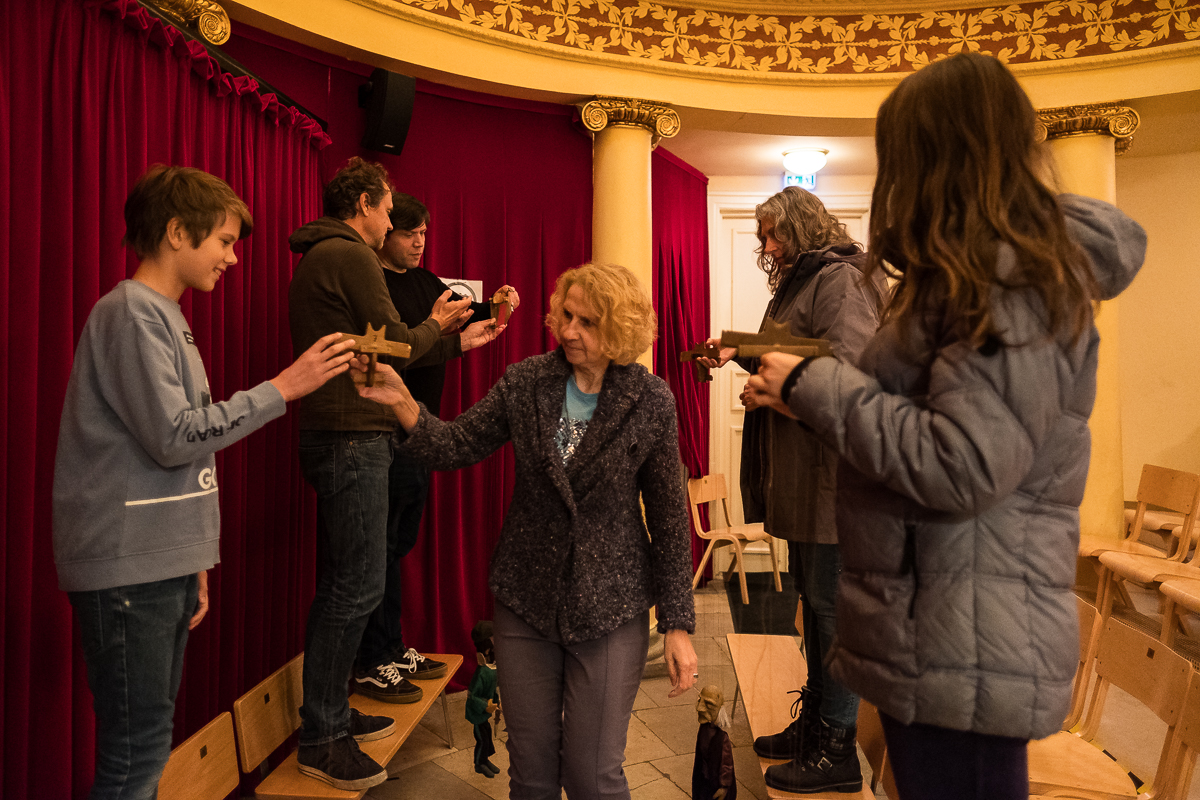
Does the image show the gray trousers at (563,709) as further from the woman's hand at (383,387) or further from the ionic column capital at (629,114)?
the ionic column capital at (629,114)

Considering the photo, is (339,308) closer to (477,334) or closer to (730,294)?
(477,334)

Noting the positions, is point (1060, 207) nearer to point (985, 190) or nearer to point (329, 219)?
point (985, 190)

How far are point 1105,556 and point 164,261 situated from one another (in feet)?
14.2

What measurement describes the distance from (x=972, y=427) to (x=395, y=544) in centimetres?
233

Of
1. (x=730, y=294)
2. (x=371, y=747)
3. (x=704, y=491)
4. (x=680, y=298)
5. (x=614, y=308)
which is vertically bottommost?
(x=371, y=747)

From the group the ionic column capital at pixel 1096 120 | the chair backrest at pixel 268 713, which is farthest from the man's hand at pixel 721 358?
the ionic column capital at pixel 1096 120

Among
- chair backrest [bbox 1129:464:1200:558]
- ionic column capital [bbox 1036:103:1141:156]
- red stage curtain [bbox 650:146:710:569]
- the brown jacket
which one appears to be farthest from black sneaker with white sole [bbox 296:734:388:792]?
ionic column capital [bbox 1036:103:1141:156]

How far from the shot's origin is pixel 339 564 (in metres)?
2.29

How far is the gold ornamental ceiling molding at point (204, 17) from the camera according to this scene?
250cm

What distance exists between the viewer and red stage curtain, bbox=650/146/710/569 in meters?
5.01

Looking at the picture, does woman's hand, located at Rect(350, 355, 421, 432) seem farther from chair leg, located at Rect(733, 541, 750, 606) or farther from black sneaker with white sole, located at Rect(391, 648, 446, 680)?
black sneaker with white sole, located at Rect(391, 648, 446, 680)

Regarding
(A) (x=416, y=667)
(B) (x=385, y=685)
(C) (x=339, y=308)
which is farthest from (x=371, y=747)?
(C) (x=339, y=308)

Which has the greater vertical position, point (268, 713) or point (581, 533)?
point (581, 533)

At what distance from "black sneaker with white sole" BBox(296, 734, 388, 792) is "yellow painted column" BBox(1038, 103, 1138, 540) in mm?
3639
